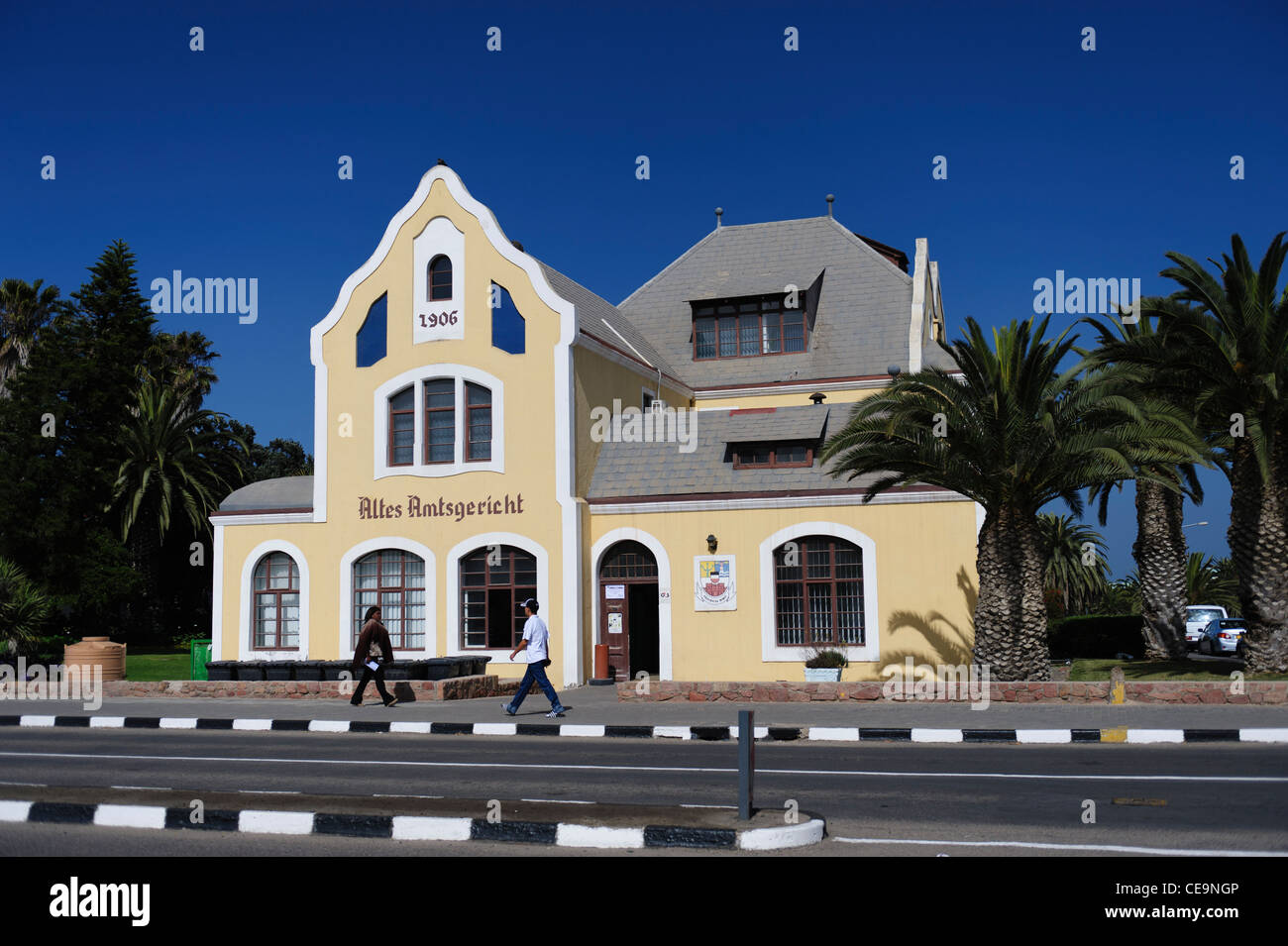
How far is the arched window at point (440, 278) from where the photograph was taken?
89.3 feet

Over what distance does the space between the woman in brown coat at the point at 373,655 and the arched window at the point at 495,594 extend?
577 cm

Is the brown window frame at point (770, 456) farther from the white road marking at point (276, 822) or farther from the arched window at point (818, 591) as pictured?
the white road marking at point (276, 822)

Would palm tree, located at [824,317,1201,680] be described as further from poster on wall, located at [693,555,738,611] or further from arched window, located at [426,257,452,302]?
arched window, located at [426,257,452,302]

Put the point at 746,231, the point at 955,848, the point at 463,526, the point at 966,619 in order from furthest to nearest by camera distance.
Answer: the point at 746,231, the point at 463,526, the point at 966,619, the point at 955,848

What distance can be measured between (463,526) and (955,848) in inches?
775

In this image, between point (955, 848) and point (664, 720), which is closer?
point (955, 848)

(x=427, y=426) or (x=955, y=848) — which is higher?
(x=427, y=426)

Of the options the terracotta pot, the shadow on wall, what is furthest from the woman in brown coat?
the shadow on wall

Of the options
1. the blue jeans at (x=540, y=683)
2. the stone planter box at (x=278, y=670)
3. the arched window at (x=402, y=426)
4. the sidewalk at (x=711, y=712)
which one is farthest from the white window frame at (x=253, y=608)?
the blue jeans at (x=540, y=683)

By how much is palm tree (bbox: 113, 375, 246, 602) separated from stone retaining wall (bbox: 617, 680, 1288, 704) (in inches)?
1184
